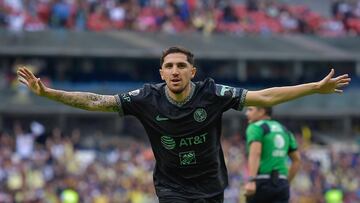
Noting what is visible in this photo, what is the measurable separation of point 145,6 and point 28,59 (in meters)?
4.09

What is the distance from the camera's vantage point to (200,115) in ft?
27.0

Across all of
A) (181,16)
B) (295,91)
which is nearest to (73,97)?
(295,91)

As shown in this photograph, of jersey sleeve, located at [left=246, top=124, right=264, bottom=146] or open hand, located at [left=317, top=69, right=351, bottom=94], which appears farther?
jersey sleeve, located at [left=246, top=124, right=264, bottom=146]

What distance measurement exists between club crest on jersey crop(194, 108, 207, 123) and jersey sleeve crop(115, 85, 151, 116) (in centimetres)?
44

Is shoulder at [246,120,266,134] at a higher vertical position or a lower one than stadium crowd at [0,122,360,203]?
lower

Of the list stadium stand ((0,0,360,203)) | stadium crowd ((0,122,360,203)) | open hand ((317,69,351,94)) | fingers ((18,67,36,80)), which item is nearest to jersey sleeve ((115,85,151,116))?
fingers ((18,67,36,80))

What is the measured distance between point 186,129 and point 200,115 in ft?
0.53

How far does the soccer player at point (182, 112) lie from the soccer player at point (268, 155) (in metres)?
2.22

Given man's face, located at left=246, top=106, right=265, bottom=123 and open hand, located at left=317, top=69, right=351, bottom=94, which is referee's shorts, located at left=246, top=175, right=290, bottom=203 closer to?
Result: man's face, located at left=246, top=106, right=265, bottom=123

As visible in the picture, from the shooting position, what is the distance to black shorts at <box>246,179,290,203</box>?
1073 cm

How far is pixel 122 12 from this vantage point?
3152 centimetres

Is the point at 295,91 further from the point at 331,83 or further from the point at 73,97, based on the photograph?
the point at 73,97

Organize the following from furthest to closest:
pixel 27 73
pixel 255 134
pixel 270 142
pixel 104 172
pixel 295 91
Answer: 1. pixel 104 172
2. pixel 270 142
3. pixel 255 134
4. pixel 295 91
5. pixel 27 73

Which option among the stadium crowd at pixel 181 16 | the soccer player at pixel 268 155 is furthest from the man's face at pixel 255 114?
the stadium crowd at pixel 181 16
